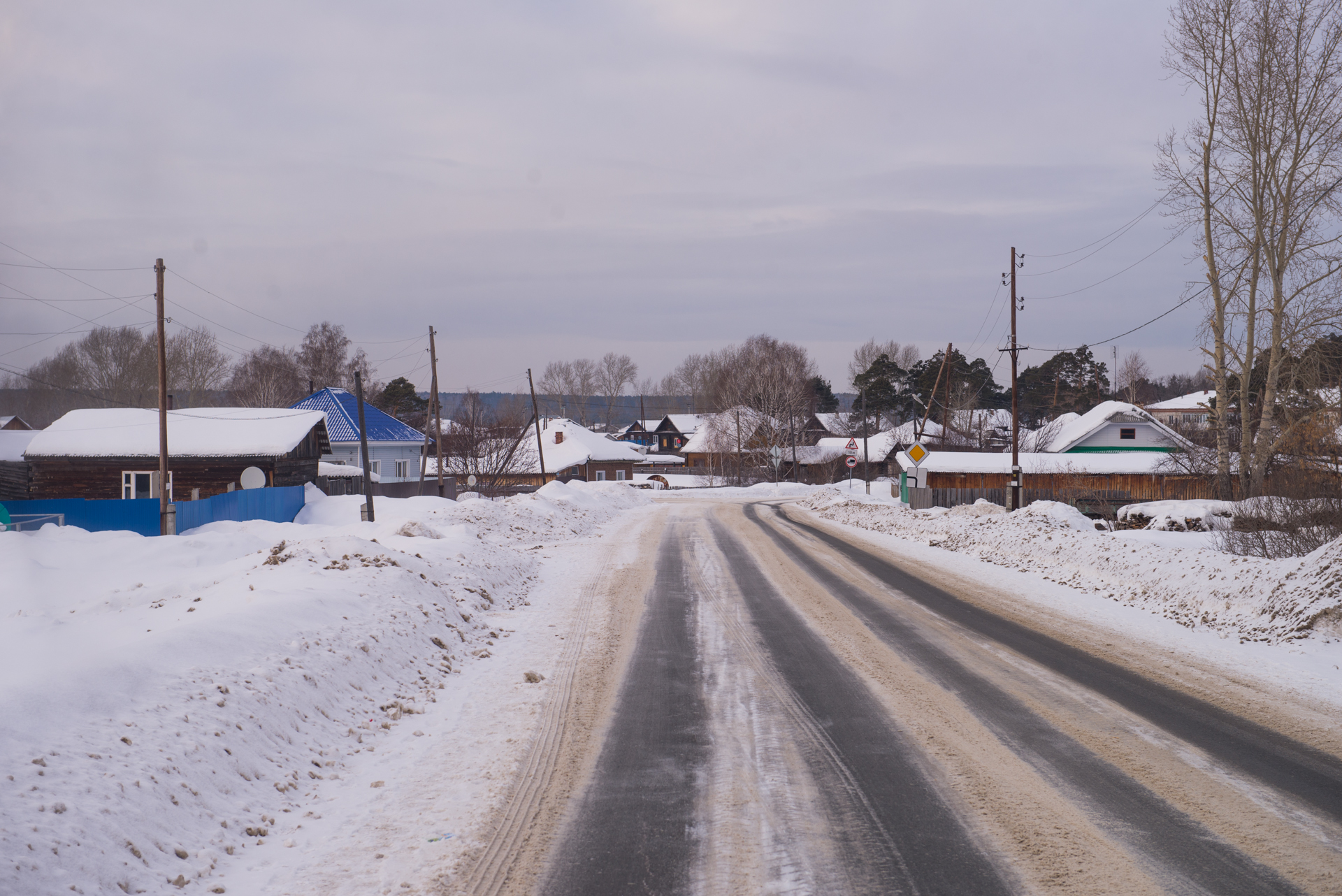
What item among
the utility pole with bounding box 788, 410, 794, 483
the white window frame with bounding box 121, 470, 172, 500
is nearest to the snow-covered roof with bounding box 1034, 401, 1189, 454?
the utility pole with bounding box 788, 410, 794, 483

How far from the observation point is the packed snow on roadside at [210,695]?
424cm

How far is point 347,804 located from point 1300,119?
1271 inches

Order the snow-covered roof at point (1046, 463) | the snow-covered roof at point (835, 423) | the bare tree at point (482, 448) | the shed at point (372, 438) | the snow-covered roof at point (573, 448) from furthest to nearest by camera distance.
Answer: the snow-covered roof at point (835, 423) < the snow-covered roof at point (573, 448) < the shed at point (372, 438) < the bare tree at point (482, 448) < the snow-covered roof at point (1046, 463)

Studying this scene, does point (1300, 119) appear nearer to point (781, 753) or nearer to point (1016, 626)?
point (1016, 626)

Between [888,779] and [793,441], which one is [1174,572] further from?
[793,441]

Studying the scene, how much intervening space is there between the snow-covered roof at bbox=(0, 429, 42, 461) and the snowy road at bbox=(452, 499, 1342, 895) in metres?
45.4

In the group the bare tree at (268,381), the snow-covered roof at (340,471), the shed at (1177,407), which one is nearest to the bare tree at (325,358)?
the bare tree at (268,381)

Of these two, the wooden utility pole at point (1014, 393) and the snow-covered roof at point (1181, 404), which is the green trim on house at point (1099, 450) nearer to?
the wooden utility pole at point (1014, 393)

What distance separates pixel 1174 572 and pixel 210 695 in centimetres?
1305

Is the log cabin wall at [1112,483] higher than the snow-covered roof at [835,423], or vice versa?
the snow-covered roof at [835,423]

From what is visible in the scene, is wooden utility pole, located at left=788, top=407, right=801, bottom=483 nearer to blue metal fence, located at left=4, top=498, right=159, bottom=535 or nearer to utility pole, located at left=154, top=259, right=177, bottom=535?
utility pole, located at left=154, top=259, right=177, bottom=535

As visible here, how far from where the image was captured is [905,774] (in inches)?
221

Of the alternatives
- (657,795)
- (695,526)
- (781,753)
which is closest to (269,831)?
(657,795)

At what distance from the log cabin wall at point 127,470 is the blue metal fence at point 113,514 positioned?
912cm
